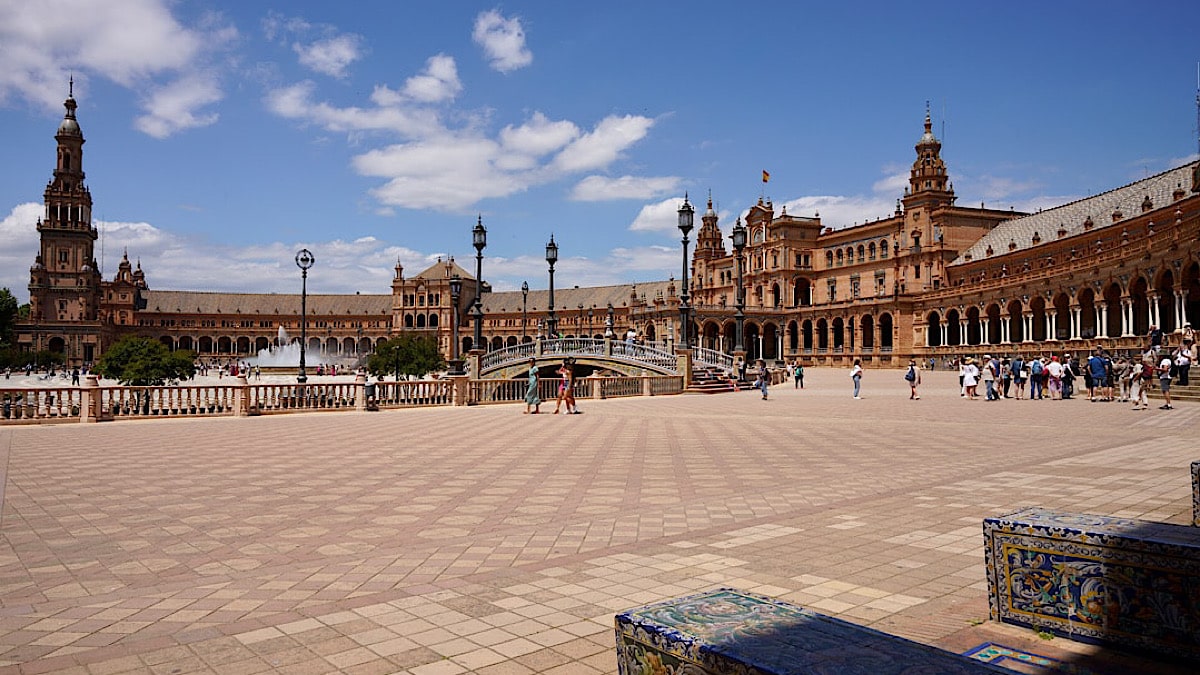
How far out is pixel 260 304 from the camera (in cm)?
15412

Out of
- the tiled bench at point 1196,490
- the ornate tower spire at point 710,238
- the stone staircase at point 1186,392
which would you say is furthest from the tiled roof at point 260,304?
the tiled bench at point 1196,490

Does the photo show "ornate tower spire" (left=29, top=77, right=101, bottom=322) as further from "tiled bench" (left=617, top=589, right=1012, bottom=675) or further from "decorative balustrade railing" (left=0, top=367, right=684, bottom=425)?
"tiled bench" (left=617, top=589, right=1012, bottom=675)

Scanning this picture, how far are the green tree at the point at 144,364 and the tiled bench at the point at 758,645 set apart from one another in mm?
34976

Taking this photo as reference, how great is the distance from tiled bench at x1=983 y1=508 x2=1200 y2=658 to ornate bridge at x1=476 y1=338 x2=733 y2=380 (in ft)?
112

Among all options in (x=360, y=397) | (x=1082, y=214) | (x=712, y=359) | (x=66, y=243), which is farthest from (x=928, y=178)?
(x=66, y=243)

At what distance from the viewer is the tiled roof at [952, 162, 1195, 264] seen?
5647 centimetres

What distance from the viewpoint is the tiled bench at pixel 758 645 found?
232 cm

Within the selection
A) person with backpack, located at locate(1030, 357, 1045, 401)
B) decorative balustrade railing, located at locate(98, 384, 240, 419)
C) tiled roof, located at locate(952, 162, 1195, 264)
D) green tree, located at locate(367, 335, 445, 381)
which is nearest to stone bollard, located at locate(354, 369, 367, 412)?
decorative balustrade railing, located at locate(98, 384, 240, 419)

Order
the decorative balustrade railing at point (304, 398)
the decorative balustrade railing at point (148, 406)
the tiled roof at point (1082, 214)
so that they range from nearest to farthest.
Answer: the decorative balustrade railing at point (148, 406)
the decorative balustrade railing at point (304, 398)
the tiled roof at point (1082, 214)

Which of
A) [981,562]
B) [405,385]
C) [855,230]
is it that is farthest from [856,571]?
[855,230]

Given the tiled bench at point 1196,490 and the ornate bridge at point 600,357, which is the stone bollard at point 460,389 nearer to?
the ornate bridge at point 600,357

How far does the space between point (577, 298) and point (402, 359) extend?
90.3m

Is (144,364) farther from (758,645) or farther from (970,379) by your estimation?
(758,645)

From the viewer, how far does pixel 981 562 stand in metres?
6.26
